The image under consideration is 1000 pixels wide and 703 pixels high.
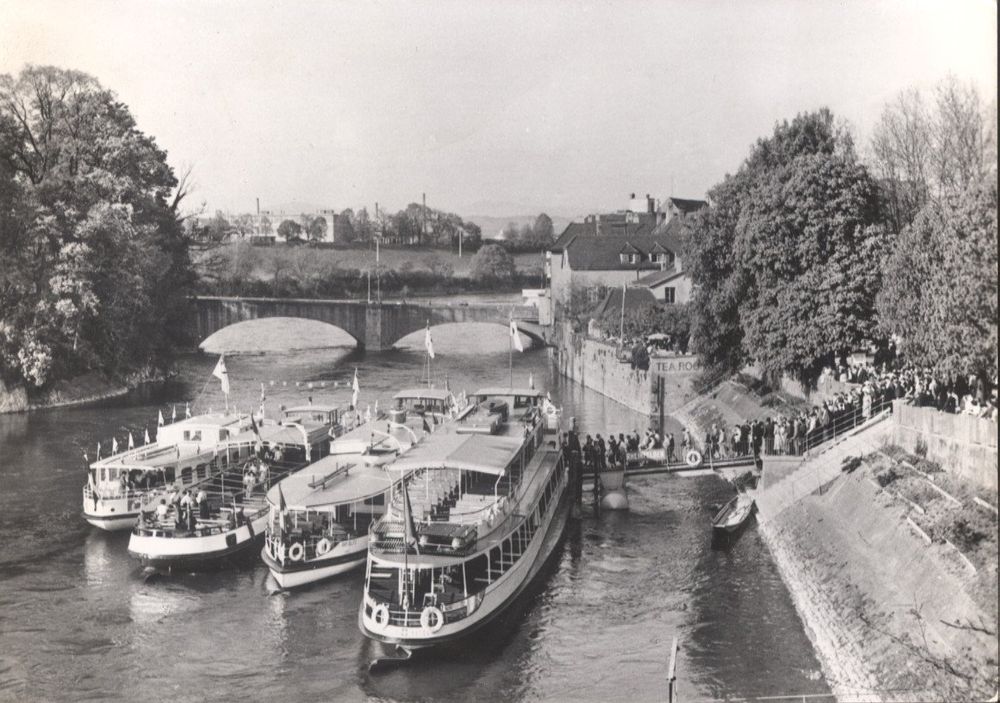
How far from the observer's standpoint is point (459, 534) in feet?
103

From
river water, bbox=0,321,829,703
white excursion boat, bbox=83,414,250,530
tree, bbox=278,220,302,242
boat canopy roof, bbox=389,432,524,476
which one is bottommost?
river water, bbox=0,321,829,703

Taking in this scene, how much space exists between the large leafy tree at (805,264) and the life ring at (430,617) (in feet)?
86.8

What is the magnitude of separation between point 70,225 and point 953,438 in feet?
190

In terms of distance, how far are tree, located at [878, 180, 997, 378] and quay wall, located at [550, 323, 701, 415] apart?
3384 cm

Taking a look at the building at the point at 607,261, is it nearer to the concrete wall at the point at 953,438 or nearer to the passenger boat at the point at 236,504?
the passenger boat at the point at 236,504

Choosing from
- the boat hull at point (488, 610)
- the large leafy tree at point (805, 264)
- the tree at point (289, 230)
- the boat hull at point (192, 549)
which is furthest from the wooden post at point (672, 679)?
the tree at point (289, 230)

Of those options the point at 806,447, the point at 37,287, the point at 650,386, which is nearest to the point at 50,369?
the point at 37,287

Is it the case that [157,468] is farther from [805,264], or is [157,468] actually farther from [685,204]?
[685,204]

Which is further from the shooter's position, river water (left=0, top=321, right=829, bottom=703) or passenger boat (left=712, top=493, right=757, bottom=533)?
passenger boat (left=712, top=493, right=757, bottom=533)

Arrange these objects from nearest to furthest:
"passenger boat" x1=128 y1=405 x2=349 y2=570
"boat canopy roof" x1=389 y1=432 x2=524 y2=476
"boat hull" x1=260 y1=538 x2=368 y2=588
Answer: "boat canopy roof" x1=389 y1=432 x2=524 y2=476 < "boat hull" x1=260 y1=538 x2=368 y2=588 < "passenger boat" x1=128 y1=405 x2=349 y2=570

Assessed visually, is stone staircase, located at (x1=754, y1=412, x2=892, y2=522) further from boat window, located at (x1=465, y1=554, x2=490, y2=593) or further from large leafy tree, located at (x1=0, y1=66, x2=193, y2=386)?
large leafy tree, located at (x1=0, y1=66, x2=193, y2=386)

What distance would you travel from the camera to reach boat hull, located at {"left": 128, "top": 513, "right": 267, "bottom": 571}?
3612cm

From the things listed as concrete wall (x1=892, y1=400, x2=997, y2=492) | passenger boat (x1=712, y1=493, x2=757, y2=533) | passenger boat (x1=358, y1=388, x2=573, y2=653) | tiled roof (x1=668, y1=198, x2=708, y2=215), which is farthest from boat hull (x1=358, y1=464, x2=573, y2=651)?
tiled roof (x1=668, y1=198, x2=708, y2=215)

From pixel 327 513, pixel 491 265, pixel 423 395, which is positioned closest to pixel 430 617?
pixel 327 513
